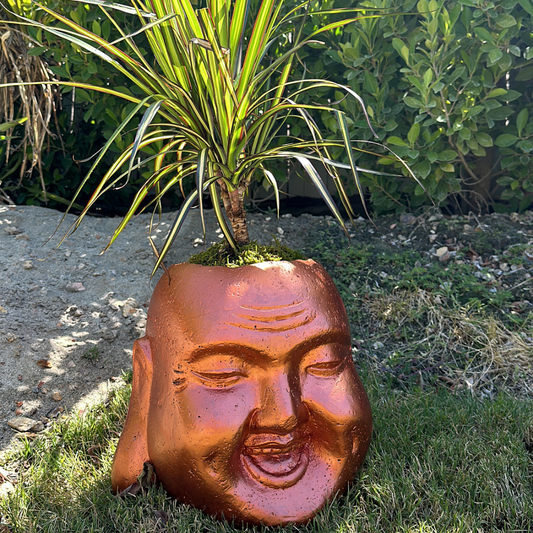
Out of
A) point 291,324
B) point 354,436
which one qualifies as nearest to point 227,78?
point 291,324

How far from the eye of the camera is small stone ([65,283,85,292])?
10.5 ft

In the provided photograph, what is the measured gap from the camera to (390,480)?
1.88 m

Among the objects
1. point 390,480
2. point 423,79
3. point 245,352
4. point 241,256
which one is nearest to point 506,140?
point 423,79

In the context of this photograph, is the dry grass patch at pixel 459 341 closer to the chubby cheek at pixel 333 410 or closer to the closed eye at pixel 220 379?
the chubby cheek at pixel 333 410

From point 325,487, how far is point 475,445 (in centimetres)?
70

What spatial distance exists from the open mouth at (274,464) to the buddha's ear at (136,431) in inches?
14.9

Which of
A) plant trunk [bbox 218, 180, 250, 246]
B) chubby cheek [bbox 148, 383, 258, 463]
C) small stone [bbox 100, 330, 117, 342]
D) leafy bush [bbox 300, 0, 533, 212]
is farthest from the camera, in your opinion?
leafy bush [bbox 300, 0, 533, 212]

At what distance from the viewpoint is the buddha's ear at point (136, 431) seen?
1.83 metres

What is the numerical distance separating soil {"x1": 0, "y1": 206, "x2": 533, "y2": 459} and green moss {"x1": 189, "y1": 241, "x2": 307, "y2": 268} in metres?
0.49

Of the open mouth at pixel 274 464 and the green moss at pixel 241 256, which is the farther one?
the green moss at pixel 241 256

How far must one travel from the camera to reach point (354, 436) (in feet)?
5.94

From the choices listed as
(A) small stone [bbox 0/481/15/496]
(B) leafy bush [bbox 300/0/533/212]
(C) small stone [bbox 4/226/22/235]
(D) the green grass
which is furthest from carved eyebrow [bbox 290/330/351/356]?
(C) small stone [bbox 4/226/22/235]

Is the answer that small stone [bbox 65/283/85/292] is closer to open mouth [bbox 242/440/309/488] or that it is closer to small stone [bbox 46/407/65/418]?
small stone [bbox 46/407/65/418]

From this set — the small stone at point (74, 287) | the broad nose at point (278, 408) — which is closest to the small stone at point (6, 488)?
the broad nose at point (278, 408)
